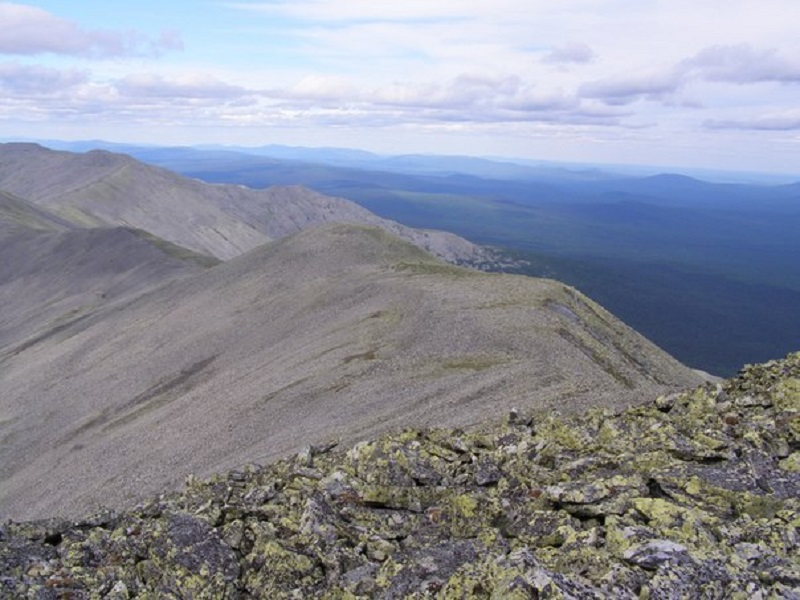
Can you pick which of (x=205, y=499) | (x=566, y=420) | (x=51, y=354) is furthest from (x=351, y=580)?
(x=51, y=354)

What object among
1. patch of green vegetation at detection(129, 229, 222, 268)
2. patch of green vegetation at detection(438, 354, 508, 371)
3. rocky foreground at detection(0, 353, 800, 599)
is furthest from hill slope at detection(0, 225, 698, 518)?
patch of green vegetation at detection(129, 229, 222, 268)

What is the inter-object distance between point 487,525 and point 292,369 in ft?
125

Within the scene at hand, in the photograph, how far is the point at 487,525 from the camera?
15469 mm

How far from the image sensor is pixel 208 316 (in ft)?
236

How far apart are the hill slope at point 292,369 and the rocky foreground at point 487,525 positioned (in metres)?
14.5

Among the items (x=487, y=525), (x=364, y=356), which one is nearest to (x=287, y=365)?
(x=364, y=356)

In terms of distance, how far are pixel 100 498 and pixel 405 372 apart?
781 inches

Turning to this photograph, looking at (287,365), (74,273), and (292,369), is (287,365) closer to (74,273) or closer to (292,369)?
(292,369)

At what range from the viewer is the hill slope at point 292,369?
40094 millimetres

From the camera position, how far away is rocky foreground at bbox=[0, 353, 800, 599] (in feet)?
40.4

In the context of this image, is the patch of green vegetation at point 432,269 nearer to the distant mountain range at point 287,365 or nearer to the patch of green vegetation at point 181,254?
the distant mountain range at point 287,365

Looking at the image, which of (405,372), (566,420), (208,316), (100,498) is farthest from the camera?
(208,316)

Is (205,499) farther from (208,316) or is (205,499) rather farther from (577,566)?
(208,316)

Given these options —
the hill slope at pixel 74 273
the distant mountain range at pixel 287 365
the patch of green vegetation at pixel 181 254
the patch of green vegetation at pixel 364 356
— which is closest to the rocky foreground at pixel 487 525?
the distant mountain range at pixel 287 365
